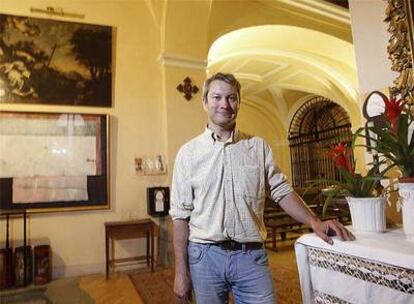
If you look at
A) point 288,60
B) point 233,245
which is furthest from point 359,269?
point 288,60

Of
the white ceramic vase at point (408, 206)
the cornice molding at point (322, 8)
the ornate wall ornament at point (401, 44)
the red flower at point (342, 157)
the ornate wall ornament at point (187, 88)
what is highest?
the cornice molding at point (322, 8)

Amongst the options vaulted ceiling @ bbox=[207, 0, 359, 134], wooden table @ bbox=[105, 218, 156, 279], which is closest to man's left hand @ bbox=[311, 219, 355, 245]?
wooden table @ bbox=[105, 218, 156, 279]

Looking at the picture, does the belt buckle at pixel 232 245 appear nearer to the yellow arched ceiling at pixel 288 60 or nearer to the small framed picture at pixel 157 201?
the small framed picture at pixel 157 201

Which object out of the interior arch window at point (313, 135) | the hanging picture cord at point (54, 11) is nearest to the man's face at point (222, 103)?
the hanging picture cord at point (54, 11)

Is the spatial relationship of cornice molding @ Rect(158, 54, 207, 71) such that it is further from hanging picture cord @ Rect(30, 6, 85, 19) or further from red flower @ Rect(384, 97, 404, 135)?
red flower @ Rect(384, 97, 404, 135)

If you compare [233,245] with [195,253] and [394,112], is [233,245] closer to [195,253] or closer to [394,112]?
[195,253]

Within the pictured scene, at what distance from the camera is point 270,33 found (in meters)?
5.17

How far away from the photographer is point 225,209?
1.21 meters

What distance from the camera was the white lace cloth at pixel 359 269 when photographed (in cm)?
97

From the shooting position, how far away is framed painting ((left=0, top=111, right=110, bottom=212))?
3.42 meters

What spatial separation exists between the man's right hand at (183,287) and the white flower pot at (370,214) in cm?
70

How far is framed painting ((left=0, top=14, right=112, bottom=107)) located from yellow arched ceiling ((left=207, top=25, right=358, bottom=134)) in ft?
6.02

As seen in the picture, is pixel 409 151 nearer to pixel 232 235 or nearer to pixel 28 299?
pixel 232 235

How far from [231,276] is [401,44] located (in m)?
1.33
